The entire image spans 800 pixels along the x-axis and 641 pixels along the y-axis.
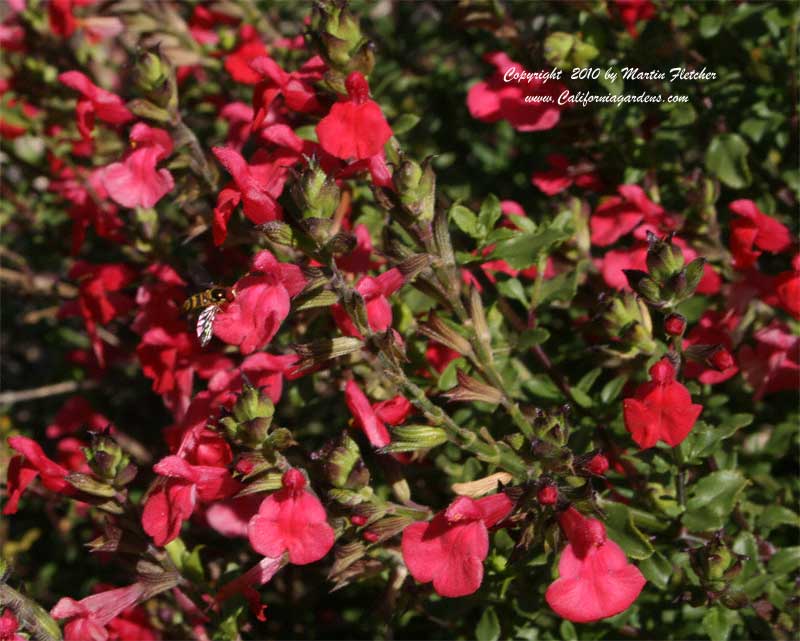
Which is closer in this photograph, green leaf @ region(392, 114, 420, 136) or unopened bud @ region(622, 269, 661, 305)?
unopened bud @ region(622, 269, 661, 305)

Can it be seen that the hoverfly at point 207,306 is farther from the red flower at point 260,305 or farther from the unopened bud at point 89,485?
the unopened bud at point 89,485

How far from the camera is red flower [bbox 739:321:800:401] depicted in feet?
5.46

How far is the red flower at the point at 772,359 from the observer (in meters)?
1.66

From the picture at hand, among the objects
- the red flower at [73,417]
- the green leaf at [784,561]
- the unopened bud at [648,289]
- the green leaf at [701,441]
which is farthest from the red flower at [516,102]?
the red flower at [73,417]

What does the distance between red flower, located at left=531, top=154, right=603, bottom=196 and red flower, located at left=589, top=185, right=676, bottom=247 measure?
139 mm

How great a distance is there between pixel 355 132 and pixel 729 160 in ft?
3.22

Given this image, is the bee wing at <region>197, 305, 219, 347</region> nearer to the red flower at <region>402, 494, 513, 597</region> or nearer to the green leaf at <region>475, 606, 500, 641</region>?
the red flower at <region>402, 494, 513, 597</region>

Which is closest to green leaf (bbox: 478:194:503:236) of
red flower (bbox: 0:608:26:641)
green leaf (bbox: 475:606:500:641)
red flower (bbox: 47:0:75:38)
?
green leaf (bbox: 475:606:500:641)

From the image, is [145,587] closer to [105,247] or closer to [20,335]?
[105,247]

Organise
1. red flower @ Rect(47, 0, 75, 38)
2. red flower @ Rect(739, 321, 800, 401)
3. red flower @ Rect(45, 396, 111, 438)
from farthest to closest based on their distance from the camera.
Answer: red flower @ Rect(45, 396, 111, 438)
red flower @ Rect(47, 0, 75, 38)
red flower @ Rect(739, 321, 800, 401)

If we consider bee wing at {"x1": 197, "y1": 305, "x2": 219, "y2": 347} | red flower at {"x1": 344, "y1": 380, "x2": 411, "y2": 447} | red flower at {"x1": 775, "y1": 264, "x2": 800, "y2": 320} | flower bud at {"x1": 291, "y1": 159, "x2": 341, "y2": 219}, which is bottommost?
red flower at {"x1": 344, "y1": 380, "x2": 411, "y2": 447}

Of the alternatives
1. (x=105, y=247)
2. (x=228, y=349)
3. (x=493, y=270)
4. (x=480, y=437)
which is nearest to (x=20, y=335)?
(x=105, y=247)

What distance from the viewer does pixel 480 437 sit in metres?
1.36

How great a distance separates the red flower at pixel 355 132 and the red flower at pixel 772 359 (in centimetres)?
88
